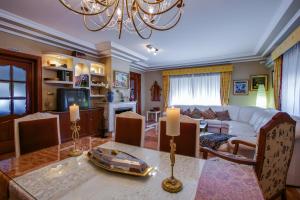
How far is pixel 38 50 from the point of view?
3398mm

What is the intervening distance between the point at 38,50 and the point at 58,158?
10.3ft

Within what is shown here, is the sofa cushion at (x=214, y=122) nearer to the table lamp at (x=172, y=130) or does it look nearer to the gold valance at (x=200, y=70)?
the gold valance at (x=200, y=70)

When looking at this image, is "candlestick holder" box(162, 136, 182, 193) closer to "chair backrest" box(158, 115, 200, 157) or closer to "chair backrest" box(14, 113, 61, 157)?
"chair backrest" box(158, 115, 200, 157)

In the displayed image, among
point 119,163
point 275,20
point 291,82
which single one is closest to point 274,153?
point 119,163

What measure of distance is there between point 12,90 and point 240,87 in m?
6.23

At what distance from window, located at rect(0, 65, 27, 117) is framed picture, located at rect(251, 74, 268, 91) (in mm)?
6288

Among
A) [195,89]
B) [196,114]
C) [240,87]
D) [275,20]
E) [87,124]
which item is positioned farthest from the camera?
[195,89]

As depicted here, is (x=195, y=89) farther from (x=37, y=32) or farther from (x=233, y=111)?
(x=37, y=32)

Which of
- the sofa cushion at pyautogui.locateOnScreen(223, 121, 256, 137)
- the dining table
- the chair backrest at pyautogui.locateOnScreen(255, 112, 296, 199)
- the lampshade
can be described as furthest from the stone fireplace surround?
the lampshade

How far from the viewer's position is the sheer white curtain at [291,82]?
2801 millimetres

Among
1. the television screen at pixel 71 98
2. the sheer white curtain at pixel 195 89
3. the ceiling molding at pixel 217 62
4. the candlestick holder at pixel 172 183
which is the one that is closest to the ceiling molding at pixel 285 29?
the ceiling molding at pixel 217 62

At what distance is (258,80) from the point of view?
5078mm

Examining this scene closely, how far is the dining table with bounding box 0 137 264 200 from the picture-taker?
2.60 feet

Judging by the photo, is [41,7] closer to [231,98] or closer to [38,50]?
[38,50]
